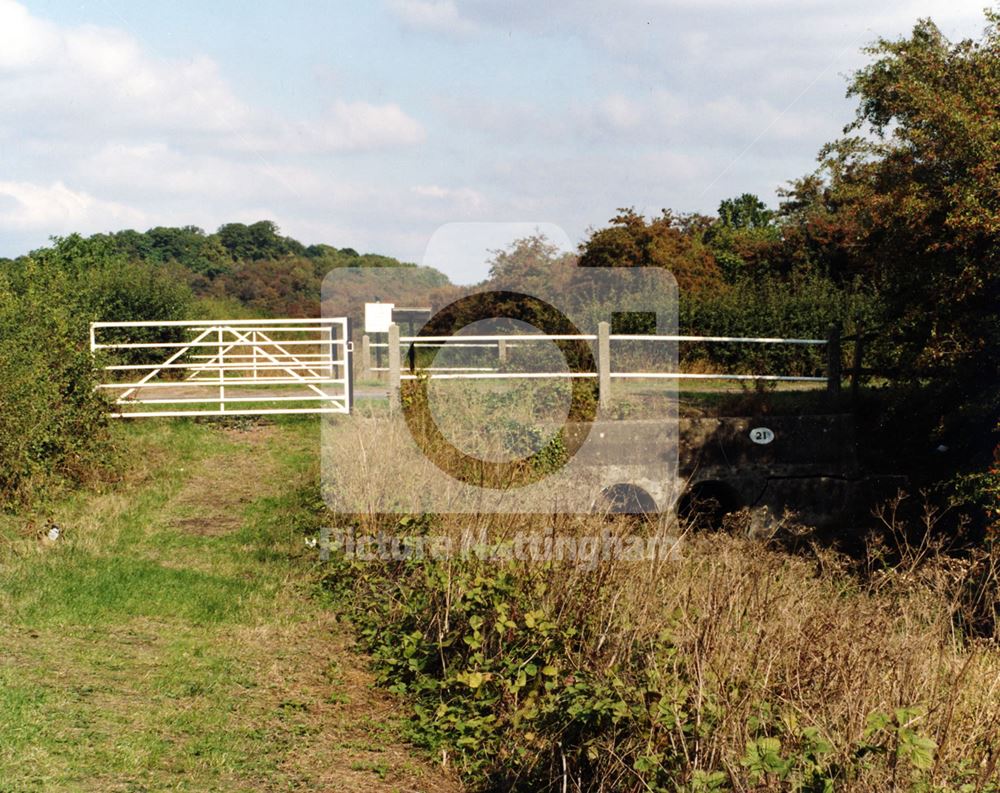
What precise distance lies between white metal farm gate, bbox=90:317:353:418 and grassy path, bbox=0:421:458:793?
295cm

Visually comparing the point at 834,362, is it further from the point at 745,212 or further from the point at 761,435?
the point at 745,212

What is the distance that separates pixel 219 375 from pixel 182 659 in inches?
410

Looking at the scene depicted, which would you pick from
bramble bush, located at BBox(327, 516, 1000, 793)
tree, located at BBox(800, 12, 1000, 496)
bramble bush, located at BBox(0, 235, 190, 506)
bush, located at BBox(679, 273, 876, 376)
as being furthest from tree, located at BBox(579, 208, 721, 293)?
bramble bush, located at BBox(327, 516, 1000, 793)

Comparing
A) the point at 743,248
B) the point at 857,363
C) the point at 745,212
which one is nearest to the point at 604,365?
the point at 857,363

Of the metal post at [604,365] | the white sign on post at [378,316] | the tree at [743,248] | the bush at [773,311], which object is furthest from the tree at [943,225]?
the tree at [743,248]

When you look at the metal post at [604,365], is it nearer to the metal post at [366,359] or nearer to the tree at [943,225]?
the tree at [943,225]

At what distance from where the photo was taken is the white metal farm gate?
46.8 ft

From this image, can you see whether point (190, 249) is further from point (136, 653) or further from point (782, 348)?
point (136, 653)

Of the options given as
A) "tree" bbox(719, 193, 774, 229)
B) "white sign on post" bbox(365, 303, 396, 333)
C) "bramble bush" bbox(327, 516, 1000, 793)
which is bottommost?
"bramble bush" bbox(327, 516, 1000, 793)

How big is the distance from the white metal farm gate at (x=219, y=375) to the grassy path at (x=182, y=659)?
295cm

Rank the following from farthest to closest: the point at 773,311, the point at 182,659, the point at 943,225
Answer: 1. the point at 773,311
2. the point at 943,225
3. the point at 182,659

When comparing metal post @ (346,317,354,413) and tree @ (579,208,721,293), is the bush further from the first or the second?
metal post @ (346,317,354,413)

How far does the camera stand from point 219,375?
54.2ft

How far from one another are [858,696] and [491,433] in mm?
Answer: 7432
